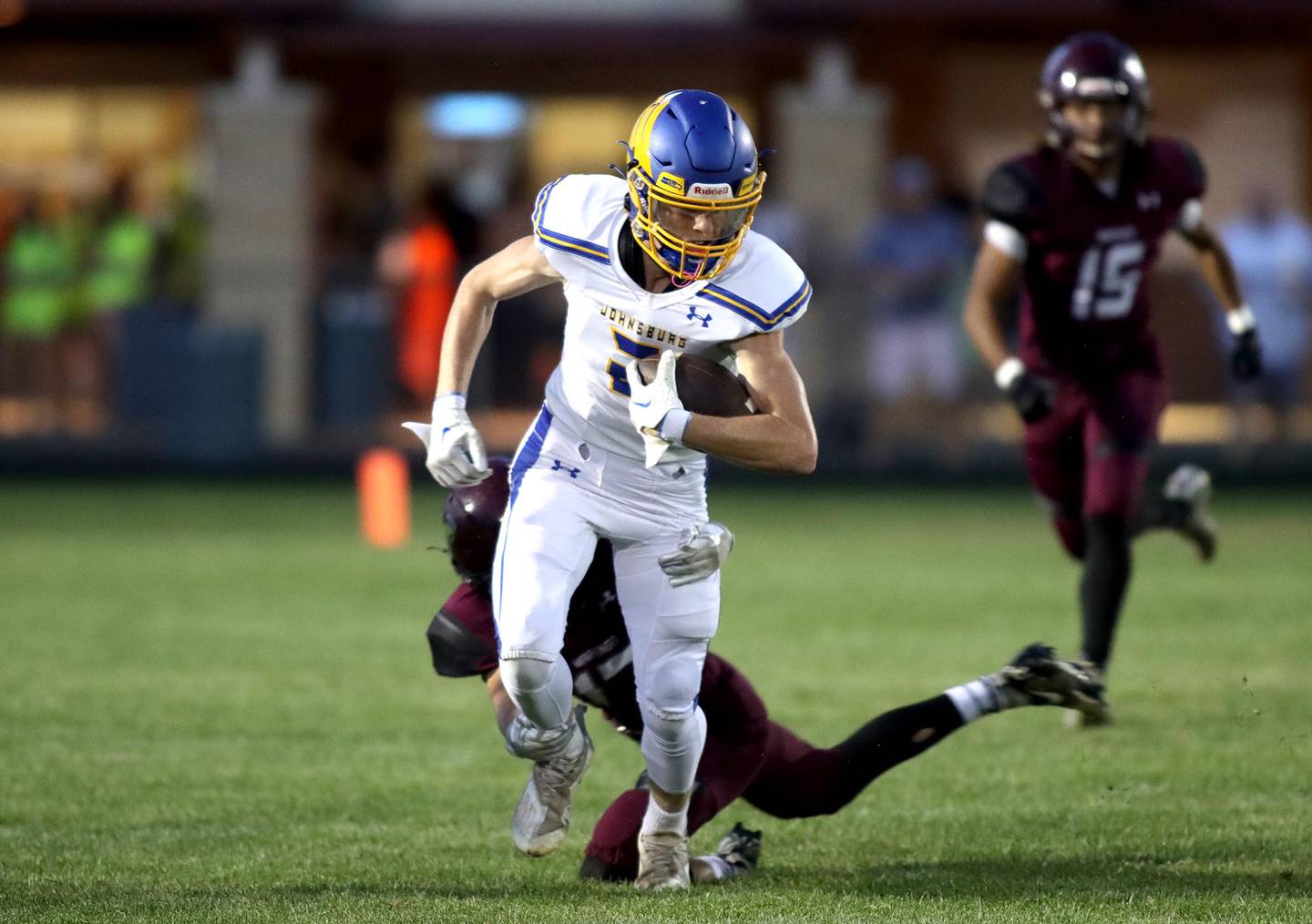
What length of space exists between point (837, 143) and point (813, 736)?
1161cm

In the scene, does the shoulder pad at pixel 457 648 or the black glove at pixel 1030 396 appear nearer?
the shoulder pad at pixel 457 648

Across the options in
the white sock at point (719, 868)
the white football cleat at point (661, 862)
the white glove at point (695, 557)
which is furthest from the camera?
the white sock at point (719, 868)

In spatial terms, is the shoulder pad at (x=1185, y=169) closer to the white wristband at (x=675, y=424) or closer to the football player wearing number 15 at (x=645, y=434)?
the football player wearing number 15 at (x=645, y=434)

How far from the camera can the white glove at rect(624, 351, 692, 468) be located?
466 cm

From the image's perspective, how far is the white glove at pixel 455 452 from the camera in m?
4.88

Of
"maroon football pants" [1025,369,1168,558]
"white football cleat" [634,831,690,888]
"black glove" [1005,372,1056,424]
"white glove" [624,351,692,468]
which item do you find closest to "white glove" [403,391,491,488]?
"white glove" [624,351,692,468]

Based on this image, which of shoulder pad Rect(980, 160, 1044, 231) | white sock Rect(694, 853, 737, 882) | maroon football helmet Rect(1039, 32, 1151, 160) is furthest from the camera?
shoulder pad Rect(980, 160, 1044, 231)

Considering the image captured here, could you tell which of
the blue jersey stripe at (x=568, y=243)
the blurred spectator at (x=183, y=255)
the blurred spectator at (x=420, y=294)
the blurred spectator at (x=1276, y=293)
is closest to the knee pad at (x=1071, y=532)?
the blue jersey stripe at (x=568, y=243)

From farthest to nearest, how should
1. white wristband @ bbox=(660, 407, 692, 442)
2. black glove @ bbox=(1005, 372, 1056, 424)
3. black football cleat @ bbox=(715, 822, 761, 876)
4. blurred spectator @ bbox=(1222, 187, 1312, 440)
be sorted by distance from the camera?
1. blurred spectator @ bbox=(1222, 187, 1312, 440)
2. black glove @ bbox=(1005, 372, 1056, 424)
3. black football cleat @ bbox=(715, 822, 761, 876)
4. white wristband @ bbox=(660, 407, 692, 442)

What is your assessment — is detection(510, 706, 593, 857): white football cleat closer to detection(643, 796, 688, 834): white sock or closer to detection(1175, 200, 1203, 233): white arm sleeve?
detection(643, 796, 688, 834): white sock

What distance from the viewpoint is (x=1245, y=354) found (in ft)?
25.8

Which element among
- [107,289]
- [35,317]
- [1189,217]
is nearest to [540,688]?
[1189,217]

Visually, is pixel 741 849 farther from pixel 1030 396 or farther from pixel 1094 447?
pixel 1094 447

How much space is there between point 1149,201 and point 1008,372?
86 cm
